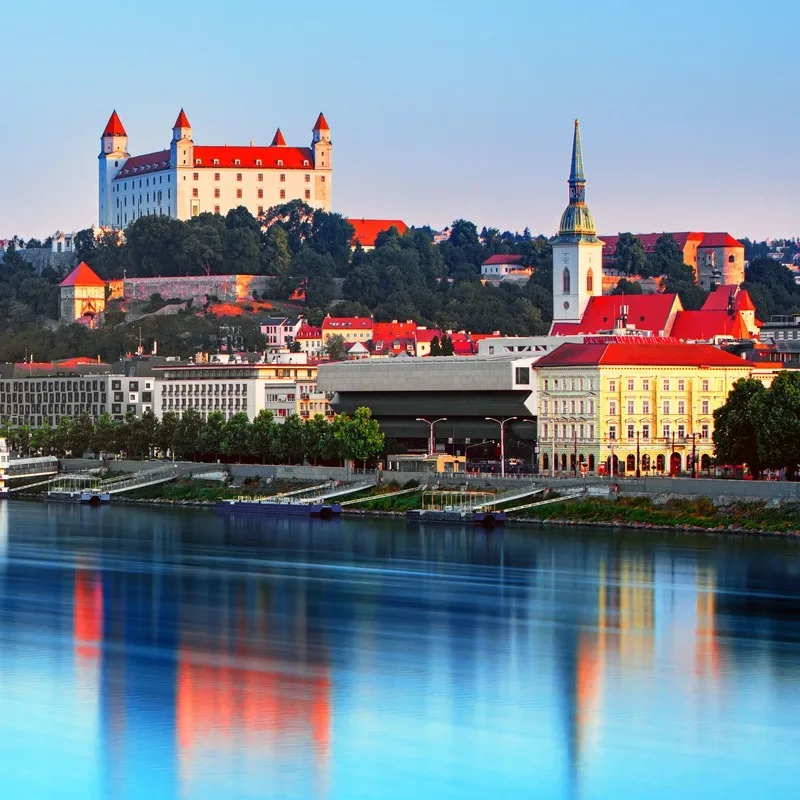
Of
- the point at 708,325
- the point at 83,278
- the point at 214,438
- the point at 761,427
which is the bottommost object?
the point at 214,438

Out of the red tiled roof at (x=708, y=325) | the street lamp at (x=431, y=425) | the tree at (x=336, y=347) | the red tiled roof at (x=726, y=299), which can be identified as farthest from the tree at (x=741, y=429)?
the tree at (x=336, y=347)

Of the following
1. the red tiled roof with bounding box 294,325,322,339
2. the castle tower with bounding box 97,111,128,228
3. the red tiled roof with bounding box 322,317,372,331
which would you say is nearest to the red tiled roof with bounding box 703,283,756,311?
the red tiled roof with bounding box 322,317,372,331

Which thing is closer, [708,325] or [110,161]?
[708,325]

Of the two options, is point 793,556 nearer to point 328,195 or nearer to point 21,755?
point 21,755

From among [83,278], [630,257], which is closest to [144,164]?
[83,278]

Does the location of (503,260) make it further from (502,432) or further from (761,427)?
(761,427)

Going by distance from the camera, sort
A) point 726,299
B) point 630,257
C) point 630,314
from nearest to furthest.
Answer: point 630,314
point 726,299
point 630,257
